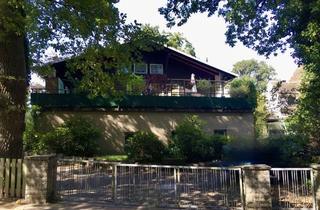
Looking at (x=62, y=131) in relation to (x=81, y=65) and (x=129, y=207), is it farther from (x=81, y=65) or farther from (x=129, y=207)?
(x=129, y=207)

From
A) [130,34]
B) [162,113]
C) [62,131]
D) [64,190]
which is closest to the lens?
[64,190]

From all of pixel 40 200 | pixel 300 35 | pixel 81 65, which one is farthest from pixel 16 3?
pixel 300 35

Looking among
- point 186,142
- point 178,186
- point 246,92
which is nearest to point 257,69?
point 246,92

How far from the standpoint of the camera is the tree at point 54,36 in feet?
38.8

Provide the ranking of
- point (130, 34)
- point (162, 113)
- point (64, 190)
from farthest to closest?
point (162, 113), point (130, 34), point (64, 190)

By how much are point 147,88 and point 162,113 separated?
1.80m

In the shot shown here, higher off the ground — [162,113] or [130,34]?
[130,34]

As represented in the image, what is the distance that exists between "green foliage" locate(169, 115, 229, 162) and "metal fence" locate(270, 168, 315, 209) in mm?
7580

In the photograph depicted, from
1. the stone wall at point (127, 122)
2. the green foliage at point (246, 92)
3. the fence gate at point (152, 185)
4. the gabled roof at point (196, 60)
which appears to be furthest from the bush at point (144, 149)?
the gabled roof at point (196, 60)

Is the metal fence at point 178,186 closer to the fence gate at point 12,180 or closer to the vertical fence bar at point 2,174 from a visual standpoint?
the fence gate at point 12,180

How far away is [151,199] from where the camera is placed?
10859 millimetres

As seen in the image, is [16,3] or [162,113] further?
[162,113]

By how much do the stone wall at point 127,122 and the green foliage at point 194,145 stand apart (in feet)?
7.85

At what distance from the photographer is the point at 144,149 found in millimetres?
18344
